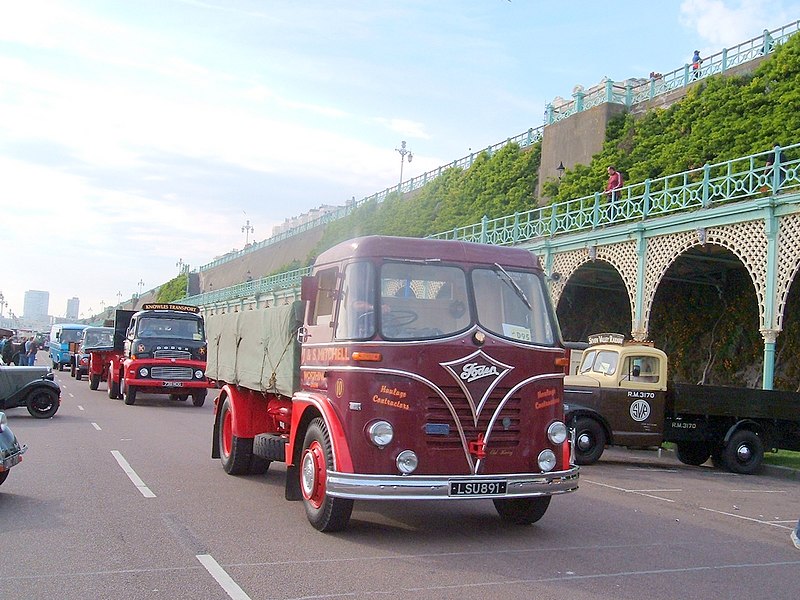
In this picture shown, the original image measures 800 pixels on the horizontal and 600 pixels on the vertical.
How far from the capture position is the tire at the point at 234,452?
11.1 metres

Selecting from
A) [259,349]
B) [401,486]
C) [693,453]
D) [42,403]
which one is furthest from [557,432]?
[42,403]

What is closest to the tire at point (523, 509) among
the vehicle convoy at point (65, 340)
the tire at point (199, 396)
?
the tire at point (199, 396)

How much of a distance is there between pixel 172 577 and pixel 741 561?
4.68 m

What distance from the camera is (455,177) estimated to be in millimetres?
46656

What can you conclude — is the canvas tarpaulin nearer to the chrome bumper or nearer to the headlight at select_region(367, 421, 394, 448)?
the headlight at select_region(367, 421, 394, 448)

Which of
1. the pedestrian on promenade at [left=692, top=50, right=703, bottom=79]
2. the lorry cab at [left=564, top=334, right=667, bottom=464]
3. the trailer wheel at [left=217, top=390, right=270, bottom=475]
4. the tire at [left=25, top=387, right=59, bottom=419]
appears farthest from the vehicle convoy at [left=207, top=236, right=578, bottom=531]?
the pedestrian on promenade at [left=692, top=50, right=703, bottom=79]

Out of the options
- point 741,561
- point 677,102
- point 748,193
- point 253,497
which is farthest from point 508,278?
point 677,102

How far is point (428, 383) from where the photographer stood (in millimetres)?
7520

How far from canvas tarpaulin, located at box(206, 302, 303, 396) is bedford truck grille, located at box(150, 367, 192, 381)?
11169 mm

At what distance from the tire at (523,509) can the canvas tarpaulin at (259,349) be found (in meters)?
2.43

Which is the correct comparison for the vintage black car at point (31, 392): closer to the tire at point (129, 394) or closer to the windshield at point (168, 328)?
the tire at point (129, 394)

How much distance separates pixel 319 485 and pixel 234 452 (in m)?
3.49

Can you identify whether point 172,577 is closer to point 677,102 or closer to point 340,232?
point 677,102

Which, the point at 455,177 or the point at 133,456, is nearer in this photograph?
the point at 133,456
